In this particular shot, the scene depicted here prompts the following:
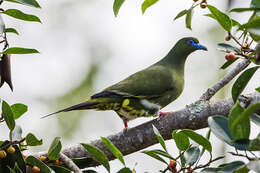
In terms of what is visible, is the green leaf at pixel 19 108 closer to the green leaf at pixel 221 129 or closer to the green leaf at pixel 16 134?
the green leaf at pixel 16 134

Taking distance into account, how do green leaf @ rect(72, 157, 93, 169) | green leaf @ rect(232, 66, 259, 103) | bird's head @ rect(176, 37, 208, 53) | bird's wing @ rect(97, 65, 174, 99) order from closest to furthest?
green leaf @ rect(232, 66, 259, 103), green leaf @ rect(72, 157, 93, 169), bird's wing @ rect(97, 65, 174, 99), bird's head @ rect(176, 37, 208, 53)

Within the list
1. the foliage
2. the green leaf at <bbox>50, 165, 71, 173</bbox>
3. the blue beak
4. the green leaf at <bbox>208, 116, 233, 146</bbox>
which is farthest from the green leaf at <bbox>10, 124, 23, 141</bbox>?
the blue beak

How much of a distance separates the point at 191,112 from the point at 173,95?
1451mm

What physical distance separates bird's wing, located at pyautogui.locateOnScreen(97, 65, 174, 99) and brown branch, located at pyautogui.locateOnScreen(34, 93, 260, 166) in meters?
1.17

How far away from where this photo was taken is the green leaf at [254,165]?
133 cm

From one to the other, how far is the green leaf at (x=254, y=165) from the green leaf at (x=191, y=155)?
0.53 m

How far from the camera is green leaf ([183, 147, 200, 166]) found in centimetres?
188

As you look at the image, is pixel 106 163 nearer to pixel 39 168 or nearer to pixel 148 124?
Answer: pixel 39 168

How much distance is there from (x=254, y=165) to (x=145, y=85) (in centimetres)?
272

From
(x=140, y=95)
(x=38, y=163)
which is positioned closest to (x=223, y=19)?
(x=38, y=163)

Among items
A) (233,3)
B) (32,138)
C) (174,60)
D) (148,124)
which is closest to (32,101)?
(174,60)

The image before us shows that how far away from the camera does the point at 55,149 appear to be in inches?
75.3

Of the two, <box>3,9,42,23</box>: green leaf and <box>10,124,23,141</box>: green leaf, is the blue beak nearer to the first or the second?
<box>3,9,42,23</box>: green leaf

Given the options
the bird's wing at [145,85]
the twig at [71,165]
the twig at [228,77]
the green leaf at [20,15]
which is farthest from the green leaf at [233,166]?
the bird's wing at [145,85]
